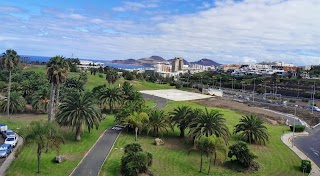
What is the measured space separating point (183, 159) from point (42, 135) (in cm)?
1572

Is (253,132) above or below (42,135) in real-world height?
below

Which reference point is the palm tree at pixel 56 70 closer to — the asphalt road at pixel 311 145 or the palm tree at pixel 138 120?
the palm tree at pixel 138 120

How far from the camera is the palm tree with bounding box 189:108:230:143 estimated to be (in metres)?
37.9

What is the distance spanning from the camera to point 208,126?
3847 cm

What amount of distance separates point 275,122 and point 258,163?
3284cm

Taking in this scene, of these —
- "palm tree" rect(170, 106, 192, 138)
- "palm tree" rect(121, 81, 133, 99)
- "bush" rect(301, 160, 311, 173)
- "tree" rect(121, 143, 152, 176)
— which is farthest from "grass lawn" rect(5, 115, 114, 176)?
"bush" rect(301, 160, 311, 173)

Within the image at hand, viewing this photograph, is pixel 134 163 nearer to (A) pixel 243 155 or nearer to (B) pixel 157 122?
(A) pixel 243 155

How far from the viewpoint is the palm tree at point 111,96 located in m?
59.7

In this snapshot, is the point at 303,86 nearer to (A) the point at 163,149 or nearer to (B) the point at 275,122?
(B) the point at 275,122

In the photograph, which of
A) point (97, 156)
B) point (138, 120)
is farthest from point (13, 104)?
point (97, 156)

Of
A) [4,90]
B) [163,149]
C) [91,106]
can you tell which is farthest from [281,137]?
[4,90]

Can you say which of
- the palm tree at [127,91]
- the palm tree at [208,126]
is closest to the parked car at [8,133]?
the palm tree at [208,126]

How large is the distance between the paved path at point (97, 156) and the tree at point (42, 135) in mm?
3535

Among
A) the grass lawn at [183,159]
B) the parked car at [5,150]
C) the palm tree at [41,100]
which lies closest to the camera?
the grass lawn at [183,159]
